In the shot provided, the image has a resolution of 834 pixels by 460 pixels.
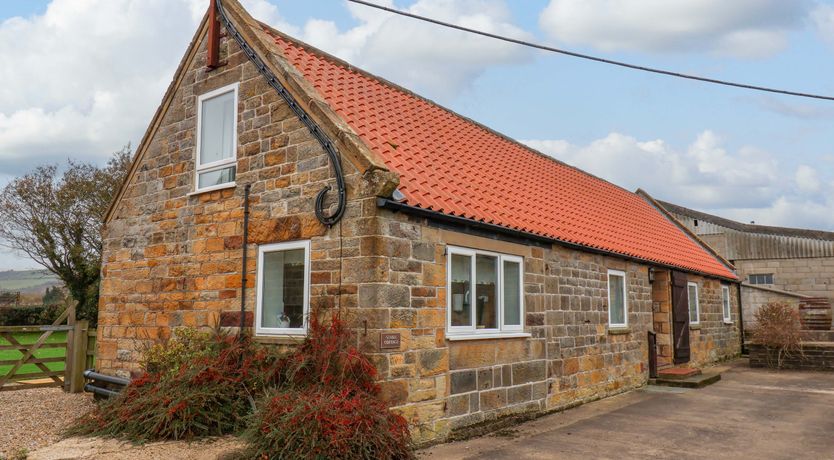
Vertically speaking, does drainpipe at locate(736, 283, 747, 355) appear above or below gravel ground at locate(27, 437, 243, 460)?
above

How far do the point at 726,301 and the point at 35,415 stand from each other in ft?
65.2

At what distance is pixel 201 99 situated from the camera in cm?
995

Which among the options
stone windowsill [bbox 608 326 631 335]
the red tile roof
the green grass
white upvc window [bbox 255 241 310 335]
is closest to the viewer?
white upvc window [bbox 255 241 310 335]

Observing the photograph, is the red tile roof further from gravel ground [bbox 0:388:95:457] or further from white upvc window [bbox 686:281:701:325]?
gravel ground [bbox 0:388:95:457]

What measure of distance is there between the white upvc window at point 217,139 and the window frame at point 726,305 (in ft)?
55.5

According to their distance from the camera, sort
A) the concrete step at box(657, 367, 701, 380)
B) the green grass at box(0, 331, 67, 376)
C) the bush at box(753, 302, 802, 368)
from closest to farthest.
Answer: the concrete step at box(657, 367, 701, 380) → the bush at box(753, 302, 802, 368) → the green grass at box(0, 331, 67, 376)

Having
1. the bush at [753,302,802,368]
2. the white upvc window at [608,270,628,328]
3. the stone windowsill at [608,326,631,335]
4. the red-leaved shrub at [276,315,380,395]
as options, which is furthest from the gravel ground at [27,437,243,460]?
the bush at [753,302,802,368]

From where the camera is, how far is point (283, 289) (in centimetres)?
820

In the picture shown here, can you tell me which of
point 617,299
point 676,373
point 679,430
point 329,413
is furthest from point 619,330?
point 329,413

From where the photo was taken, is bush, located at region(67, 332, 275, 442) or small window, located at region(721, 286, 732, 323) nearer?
bush, located at region(67, 332, 275, 442)

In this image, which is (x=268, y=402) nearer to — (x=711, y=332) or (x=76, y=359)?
(x=76, y=359)

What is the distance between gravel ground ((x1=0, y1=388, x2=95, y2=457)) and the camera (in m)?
7.67

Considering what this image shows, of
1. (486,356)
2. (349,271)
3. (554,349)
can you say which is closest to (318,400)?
(349,271)

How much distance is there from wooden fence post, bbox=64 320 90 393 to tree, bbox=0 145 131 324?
21.9 meters
